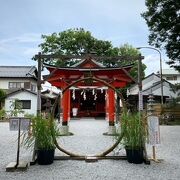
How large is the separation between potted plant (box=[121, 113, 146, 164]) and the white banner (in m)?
0.24

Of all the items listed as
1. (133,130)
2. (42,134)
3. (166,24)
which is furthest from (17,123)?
(166,24)

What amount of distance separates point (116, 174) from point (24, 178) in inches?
78.5

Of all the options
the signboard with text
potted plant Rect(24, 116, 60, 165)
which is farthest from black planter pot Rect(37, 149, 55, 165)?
the signboard with text

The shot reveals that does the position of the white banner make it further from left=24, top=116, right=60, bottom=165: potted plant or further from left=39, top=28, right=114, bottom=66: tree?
left=39, top=28, right=114, bottom=66: tree

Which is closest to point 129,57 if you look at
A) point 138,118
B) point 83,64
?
point 138,118

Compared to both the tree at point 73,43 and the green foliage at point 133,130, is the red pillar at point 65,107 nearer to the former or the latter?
the green foliage at point 133,130

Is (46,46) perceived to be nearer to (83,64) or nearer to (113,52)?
(113,52)

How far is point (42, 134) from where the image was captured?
7.77 metres

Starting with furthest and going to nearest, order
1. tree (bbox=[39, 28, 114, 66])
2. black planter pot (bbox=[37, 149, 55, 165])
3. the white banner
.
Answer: tree (bbox=[39, 28, 114, 66]), the white banner, black planter pot (bbox=[37, 149, 55, 165])

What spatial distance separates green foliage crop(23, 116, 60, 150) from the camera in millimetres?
7758

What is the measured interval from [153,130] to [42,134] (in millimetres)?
2968

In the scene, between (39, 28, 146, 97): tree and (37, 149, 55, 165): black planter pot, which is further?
(39, 28, 146, 97): tree

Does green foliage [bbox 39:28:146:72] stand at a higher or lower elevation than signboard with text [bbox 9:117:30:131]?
higher

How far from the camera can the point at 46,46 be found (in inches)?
1470
